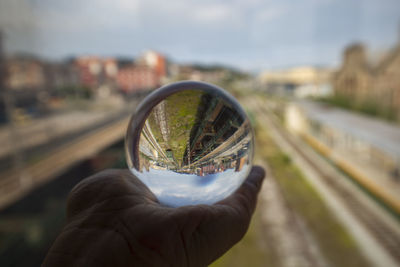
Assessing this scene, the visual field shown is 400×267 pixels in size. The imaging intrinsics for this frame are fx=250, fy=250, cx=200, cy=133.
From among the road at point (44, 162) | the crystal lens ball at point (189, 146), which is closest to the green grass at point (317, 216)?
the crystal lens ball at point (189, 146)

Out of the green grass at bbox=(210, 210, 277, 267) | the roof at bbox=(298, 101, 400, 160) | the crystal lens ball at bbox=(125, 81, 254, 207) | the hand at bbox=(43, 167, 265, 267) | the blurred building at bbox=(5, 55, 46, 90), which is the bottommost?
the green grass at bbox=(210, 210, 277, 267)

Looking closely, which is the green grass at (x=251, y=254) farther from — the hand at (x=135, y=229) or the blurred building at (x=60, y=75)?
the blurred building at (x=60, y=75)

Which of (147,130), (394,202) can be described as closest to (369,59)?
(394,202)

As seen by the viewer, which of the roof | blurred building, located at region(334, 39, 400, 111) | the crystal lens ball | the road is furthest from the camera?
blurred building, located at region(334, 39, 400, 111)

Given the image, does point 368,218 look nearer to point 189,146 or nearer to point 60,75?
point 189,146

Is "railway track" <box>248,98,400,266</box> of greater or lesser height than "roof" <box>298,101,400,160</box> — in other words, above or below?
below

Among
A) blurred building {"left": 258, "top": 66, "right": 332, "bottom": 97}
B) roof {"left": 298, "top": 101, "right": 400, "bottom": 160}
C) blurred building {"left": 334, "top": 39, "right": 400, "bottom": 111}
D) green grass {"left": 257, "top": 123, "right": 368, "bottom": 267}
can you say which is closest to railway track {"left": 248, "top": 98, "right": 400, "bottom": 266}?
green grass {"left": 257, "top": 123, "right": 368, "bottom": 267}

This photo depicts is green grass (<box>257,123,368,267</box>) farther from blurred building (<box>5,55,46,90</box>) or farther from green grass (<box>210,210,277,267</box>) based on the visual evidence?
blurred building (<box>5,55,46,90</box>)
